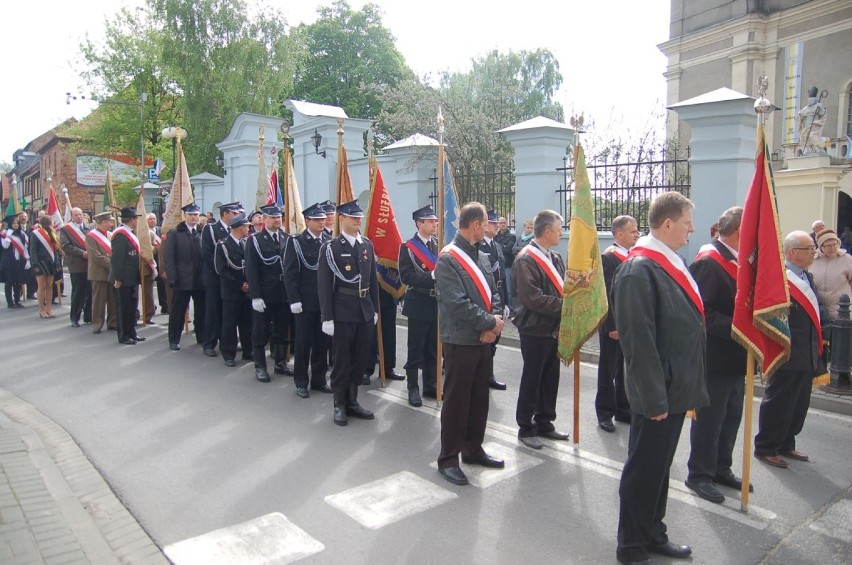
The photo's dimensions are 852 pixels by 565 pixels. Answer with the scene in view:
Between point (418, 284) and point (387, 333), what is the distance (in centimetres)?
143

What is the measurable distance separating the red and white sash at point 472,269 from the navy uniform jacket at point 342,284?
1.71 metres

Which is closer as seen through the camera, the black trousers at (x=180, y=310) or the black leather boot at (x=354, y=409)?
the black leather boot at (x=354, y=409)

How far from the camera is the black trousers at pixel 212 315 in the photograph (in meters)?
9.61

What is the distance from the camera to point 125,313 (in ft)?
34.0

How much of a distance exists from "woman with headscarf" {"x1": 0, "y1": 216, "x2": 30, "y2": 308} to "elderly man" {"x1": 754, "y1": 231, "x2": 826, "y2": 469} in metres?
15.2

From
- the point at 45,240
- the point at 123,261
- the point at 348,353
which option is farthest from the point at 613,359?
the point at 45,240

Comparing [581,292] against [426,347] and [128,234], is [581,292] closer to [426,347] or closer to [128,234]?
[426,347]

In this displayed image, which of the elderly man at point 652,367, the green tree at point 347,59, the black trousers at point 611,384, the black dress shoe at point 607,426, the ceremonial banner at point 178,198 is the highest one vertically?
the green tree at point 347,59

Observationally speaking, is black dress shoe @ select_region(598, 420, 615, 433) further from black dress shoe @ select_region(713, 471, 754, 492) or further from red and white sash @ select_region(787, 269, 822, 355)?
red and white sash @ select_region(787, 269, 822, 355)

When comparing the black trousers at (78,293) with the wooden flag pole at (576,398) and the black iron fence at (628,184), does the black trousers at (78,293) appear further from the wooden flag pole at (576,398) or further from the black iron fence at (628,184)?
the wooden flag pole at (576,398)

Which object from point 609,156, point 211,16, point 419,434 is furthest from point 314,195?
point 211,16

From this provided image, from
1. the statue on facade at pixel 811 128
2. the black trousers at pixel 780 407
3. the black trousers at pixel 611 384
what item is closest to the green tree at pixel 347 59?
the statue on facade at pixel 811 128

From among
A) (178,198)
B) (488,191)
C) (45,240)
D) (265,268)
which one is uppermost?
(488,191)

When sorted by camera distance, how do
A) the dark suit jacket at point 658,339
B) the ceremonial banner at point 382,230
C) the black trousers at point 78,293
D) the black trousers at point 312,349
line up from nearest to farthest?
the dark suit jacket at point 658,339 → the black trousers at point 312,349 → the ceremonial banner at point 382,230 → the black trousers at point 78,293
